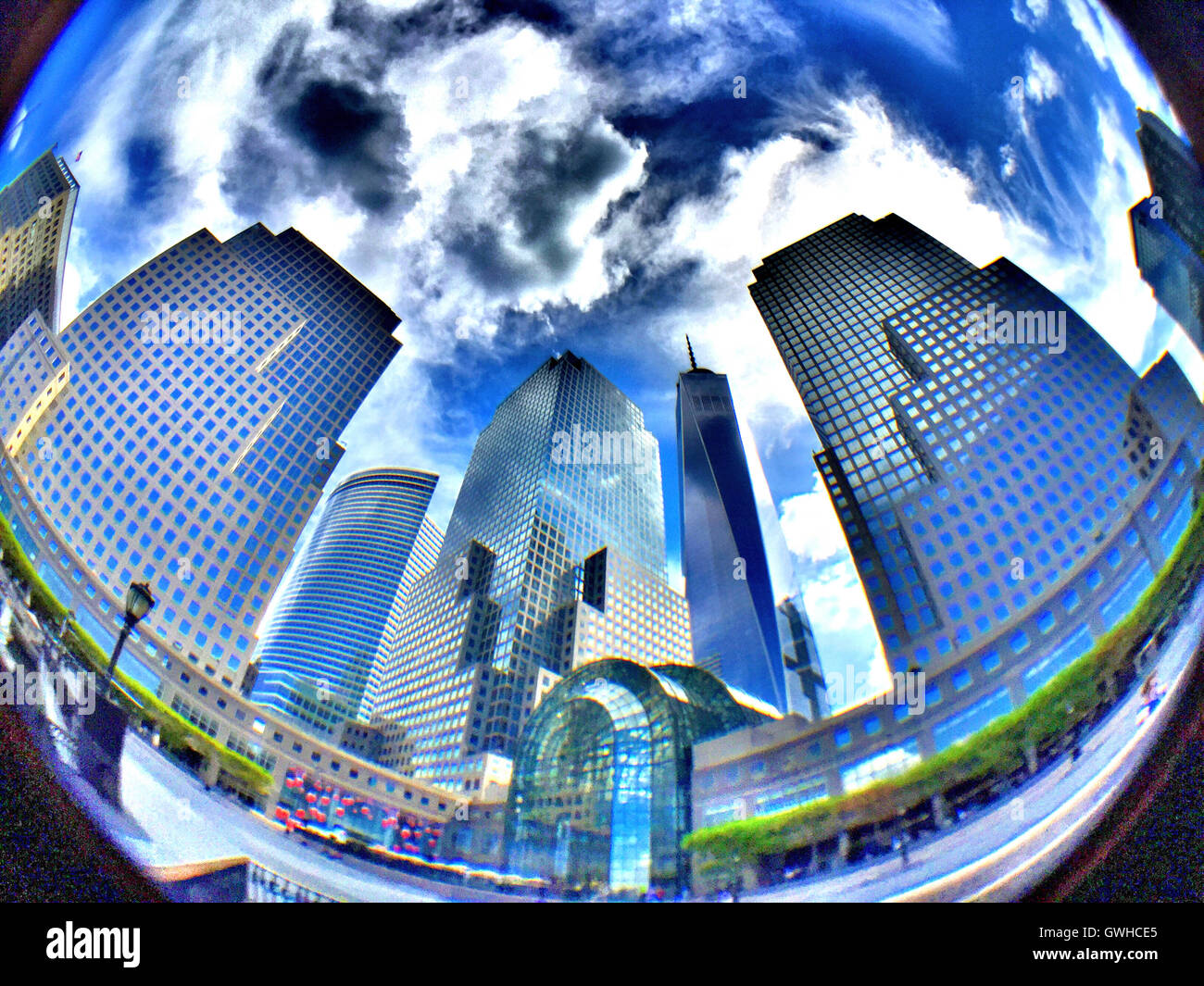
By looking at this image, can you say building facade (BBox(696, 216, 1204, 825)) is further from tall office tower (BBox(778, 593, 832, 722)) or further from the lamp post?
tall office tower (BBox(778, 593, 832, 722))

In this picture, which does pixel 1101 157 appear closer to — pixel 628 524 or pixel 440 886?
pixel 440 886

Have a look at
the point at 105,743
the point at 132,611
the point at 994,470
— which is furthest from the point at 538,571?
the point at 105,743

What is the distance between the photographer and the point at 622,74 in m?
6.07

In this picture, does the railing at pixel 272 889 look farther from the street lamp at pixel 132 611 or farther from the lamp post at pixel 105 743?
the street lamp at pixel 132 611

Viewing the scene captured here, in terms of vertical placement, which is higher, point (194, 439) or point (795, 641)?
point (194, 439)

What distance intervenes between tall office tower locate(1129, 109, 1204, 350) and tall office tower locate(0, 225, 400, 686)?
29.6ft

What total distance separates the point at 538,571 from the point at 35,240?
2199 cm

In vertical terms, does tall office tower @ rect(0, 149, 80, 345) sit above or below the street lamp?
above

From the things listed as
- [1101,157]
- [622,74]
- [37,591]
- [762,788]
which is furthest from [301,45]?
[762,788]

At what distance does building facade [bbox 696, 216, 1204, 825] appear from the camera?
13.4ft

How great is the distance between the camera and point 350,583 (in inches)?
2359

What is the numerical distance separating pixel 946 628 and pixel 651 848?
14.7ft

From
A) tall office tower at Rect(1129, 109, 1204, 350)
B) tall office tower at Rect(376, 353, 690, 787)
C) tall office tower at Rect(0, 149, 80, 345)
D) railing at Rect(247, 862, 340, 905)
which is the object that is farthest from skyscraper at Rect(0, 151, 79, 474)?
tall office tower at Rect(1129, 109, 1204, 350)

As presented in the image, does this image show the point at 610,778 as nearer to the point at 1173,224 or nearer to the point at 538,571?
the point at 1173,224
